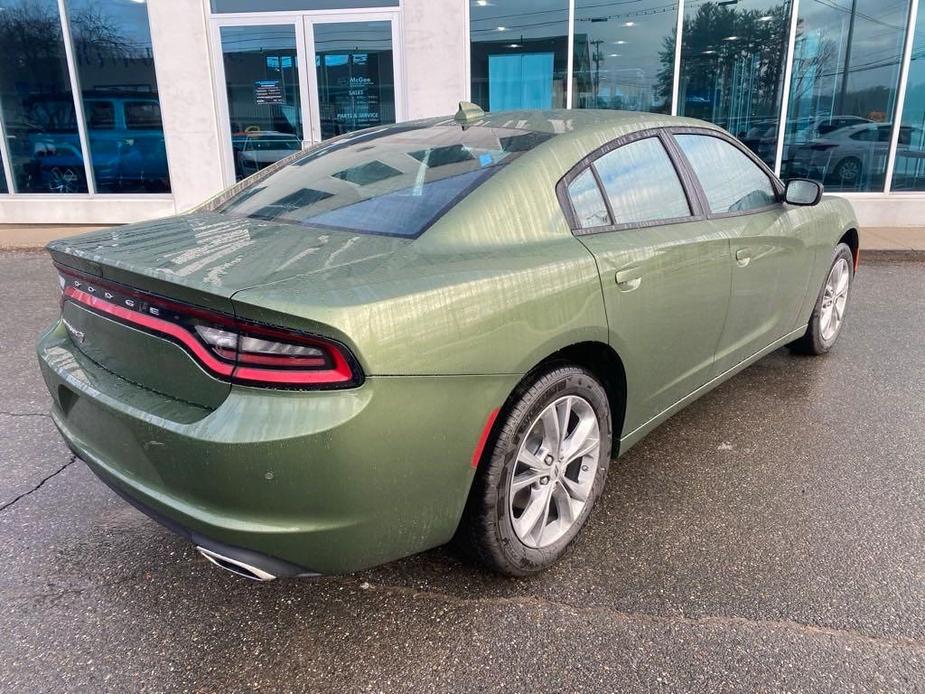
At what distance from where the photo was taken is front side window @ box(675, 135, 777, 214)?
3270mm

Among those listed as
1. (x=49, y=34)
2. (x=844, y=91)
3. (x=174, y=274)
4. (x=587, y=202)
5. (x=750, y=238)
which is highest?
(x=49, y=34)

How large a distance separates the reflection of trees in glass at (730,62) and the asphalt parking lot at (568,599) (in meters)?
7.68

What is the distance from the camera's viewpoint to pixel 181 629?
7.30 feet

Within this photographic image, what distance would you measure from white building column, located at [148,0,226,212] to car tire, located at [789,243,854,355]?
8.53 meters

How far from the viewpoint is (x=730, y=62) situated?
9.71m

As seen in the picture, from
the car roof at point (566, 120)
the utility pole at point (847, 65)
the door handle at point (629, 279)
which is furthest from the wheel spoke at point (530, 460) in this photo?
the utility pole at point (847, 65)

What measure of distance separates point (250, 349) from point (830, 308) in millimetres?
4179

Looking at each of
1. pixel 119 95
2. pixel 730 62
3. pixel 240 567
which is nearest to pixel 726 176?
pixel 240 567

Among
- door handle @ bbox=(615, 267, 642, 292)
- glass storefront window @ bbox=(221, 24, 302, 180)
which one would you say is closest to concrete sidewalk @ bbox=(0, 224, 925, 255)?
glass storefront window @ bbox=(221, 24, 302, 180)

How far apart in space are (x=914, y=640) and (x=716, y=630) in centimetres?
59

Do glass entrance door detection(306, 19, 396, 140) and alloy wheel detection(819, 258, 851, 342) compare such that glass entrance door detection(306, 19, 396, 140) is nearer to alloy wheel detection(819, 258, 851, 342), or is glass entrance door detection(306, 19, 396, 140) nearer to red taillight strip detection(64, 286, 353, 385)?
alloy wheel detection(819, 258, 851, 342)

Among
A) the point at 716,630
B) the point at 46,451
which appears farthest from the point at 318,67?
the point at 716,630

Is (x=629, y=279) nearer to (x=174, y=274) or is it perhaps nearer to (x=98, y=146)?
(x=174, y=274)

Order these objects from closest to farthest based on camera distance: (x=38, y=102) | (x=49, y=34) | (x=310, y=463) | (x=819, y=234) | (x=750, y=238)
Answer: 1. (x=310, y=463)
2. (x=750, y=238)
3. (x=819, y=234)
4. (x=49, y=34)
5. (x=38, y=102)
